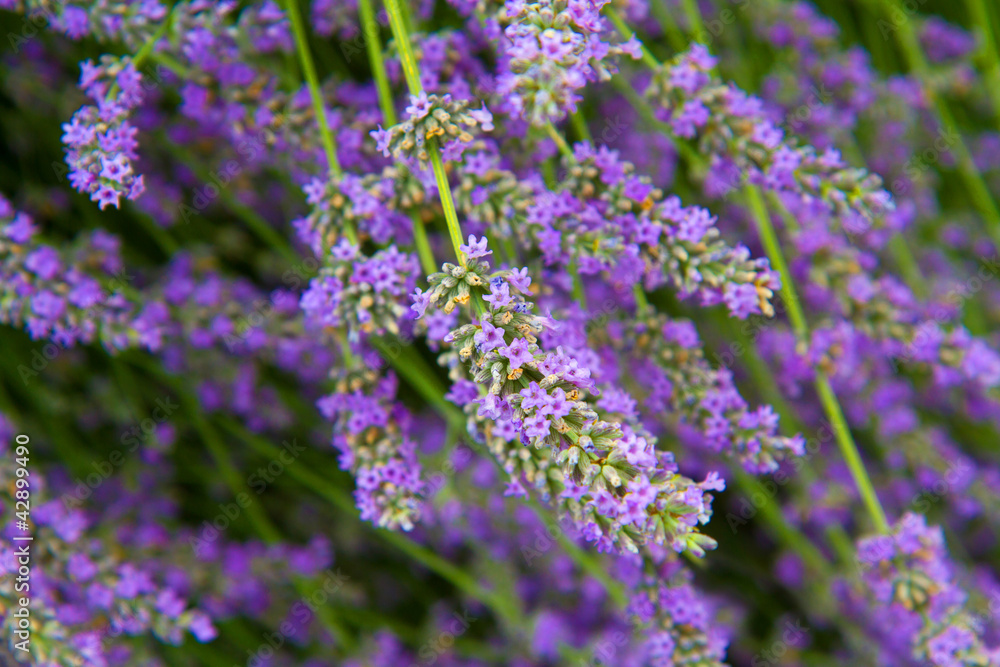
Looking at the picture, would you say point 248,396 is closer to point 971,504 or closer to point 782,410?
point 782,410

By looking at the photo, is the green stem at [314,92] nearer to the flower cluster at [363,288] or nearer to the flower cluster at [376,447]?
the flower cluster at [363,288]

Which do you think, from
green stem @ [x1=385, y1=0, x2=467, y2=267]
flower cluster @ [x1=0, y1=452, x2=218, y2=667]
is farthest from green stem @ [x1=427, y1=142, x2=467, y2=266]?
flower cluster @ [x1=0, y1=452, x2=218, y2=667]

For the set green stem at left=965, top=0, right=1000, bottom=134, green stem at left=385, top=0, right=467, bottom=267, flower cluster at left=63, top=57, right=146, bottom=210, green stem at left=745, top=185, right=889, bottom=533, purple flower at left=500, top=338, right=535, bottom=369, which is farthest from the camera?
green stem at left=965, top=0, right=1000, bottom=134

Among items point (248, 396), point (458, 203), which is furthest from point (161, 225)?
point (458, 203)

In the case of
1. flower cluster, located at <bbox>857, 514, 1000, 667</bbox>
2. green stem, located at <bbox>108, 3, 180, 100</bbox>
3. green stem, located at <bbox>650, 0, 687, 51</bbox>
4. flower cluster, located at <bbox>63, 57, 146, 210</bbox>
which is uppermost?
green stem, located at <bbox>650, 0, 687, 51</bbox>

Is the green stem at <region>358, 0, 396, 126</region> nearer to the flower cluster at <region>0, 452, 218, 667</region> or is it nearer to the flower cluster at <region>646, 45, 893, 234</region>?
the flower cluster at <region>646, 45, 893, 234</region>

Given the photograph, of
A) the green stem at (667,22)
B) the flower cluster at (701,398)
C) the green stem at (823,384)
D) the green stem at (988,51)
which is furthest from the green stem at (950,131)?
the flower cluster at (701,398)

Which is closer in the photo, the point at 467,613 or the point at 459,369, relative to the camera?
the point at 459,369

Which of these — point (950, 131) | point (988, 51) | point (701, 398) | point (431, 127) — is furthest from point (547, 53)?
point (988, 51)
